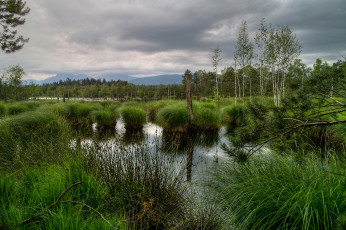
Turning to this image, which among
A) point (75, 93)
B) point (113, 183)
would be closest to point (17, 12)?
point (113, 183)

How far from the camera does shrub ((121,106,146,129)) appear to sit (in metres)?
12.5

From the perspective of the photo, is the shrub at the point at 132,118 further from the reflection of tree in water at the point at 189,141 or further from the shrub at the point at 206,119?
the shrub at the point at 206,119

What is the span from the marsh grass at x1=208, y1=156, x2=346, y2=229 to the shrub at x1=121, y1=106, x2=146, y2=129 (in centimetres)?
972

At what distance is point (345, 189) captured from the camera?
1.88 meters

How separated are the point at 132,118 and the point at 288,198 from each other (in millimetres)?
11101

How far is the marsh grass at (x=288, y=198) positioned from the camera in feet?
5.98

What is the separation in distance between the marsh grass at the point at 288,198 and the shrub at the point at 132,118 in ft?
31.9

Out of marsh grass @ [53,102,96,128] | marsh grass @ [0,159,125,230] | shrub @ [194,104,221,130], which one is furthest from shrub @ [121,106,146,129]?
marsh grass @ [0,159,125,230]

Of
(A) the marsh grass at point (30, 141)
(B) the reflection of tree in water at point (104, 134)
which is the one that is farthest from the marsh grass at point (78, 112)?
(A) the marsh grass at point (30, 141)

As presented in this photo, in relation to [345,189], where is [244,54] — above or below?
above

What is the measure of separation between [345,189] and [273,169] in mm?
889

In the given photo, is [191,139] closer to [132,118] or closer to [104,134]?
[104,134]

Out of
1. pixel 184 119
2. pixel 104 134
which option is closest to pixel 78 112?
pixel 104 134

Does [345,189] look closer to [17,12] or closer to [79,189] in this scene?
[79,189]
